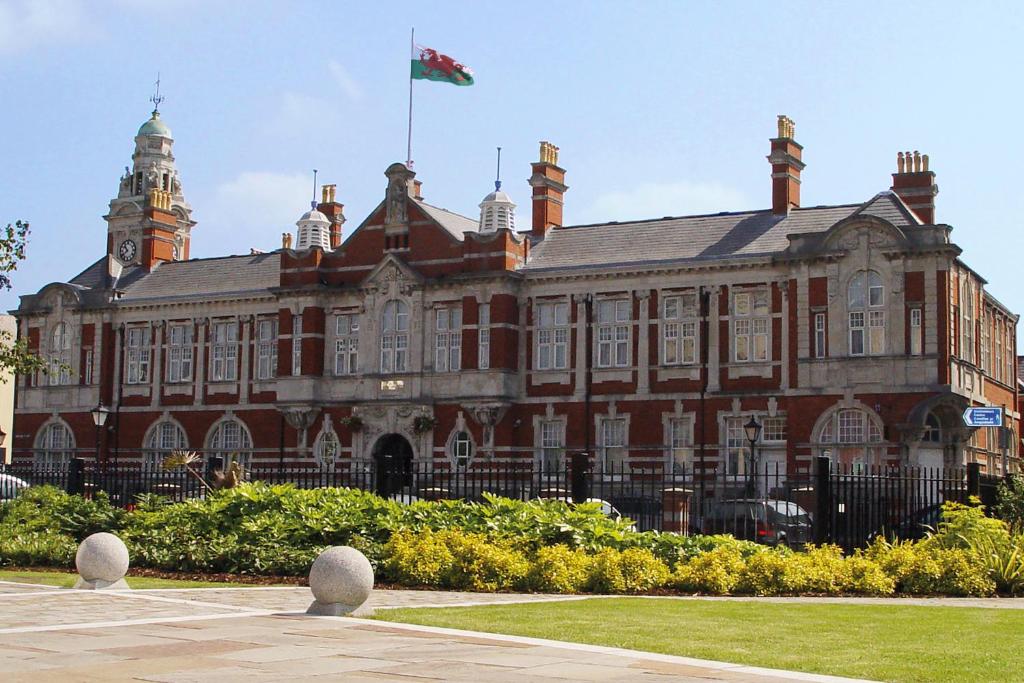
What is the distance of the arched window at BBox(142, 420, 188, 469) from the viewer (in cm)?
5953

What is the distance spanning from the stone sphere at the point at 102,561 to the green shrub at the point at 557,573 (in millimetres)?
5676

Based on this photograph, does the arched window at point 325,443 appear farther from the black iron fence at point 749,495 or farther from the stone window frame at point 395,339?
the black iron fence at point 749,495

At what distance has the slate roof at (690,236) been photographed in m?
48.4

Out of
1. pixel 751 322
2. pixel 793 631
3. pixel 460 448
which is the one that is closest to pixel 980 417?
pixel 751 322

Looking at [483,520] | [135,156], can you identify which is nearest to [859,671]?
[483,520]

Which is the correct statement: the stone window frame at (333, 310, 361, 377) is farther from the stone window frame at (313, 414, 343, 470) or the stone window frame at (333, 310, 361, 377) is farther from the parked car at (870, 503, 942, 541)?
the parked car at (870, 503, 942, 541)

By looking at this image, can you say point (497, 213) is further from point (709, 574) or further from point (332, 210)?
point (709, 574)

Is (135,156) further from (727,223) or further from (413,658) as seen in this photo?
(413,658)

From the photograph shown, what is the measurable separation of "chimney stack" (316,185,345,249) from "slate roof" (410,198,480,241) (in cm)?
621

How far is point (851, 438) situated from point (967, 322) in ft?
19.8

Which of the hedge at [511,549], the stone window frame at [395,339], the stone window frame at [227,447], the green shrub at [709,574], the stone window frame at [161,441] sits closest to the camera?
the green shrub at [709,574]

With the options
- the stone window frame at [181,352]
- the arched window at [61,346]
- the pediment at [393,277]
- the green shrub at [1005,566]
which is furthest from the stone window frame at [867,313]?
the arched window at [61,346]

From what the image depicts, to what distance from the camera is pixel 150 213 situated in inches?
2603

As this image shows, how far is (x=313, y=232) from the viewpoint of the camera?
56375mm
